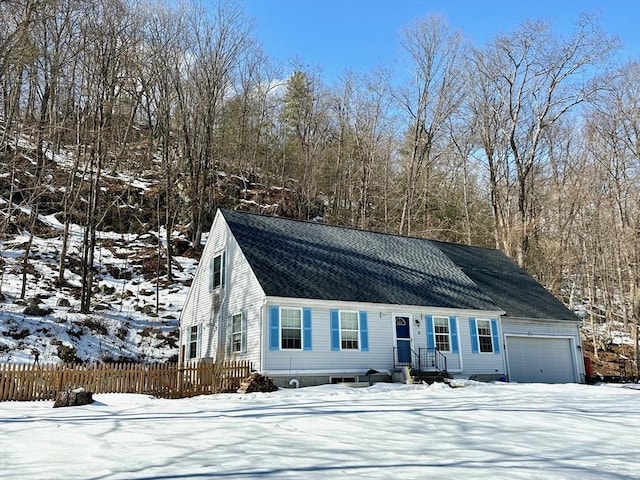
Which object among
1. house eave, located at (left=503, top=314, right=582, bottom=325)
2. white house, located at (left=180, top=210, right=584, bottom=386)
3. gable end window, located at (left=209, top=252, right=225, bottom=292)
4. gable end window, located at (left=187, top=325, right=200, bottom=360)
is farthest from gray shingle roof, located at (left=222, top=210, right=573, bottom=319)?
gable end window, located at (left=187, top=325, right=200, bottom=360)

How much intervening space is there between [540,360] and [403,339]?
7.37 m

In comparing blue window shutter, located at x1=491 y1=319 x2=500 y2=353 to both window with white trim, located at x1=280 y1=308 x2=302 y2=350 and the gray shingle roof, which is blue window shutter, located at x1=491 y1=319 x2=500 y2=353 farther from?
window with white trim, located at x1=280 y1=308 x2=302 y2=350

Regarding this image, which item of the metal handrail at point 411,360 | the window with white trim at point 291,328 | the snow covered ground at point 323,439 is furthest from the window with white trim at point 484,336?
the window with white trim at point 291,328

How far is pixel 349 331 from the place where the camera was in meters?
17.1

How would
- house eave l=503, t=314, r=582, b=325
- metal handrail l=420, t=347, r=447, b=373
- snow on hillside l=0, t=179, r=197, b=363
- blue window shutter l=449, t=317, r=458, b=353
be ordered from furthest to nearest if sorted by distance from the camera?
1. house eave l=503, t=314, r=582, b=325
2. snow on hillside l=0, t=179, r=197, b=363
3. blue window shutter l=449, t=317, r=458, b=353
4. metal handrail l=420, t=347, r=447, b=373

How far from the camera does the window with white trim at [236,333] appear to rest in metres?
17.2

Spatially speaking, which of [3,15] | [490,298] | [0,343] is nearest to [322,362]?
[490,298]

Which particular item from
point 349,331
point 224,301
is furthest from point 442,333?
point 224,301

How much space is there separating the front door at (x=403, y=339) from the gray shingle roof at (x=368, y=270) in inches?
26.2

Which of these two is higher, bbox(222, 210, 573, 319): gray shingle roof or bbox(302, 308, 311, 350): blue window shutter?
bbox(222, 210, 573, 319): gray shingle roof

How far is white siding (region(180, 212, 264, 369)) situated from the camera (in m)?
16.4

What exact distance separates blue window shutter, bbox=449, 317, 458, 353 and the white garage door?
3.17 metres

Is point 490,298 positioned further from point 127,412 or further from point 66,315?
point 66,315

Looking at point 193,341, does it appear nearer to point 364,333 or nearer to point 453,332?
point 364,333
